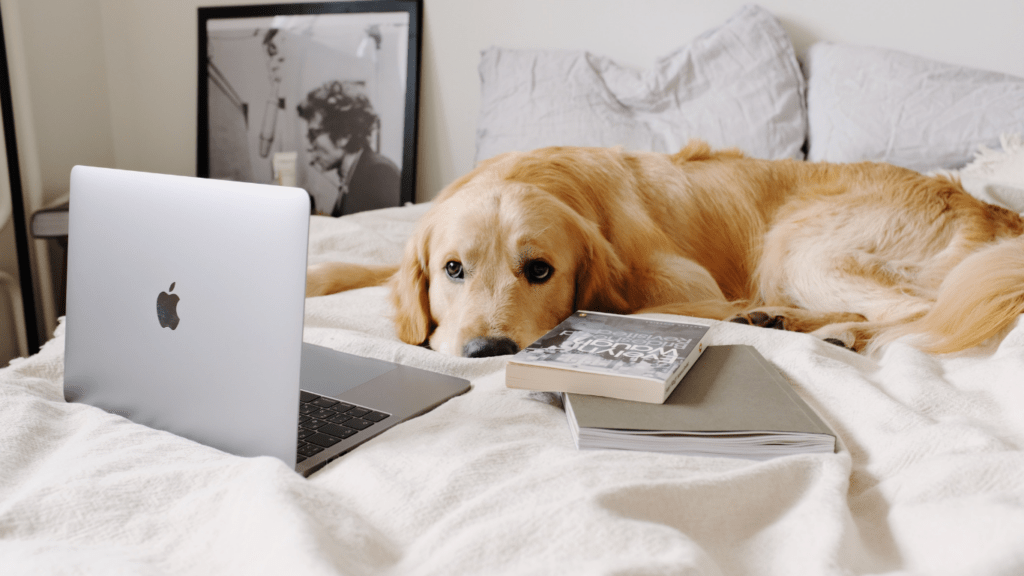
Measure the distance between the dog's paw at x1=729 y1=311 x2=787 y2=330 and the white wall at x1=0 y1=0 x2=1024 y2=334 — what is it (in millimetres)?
1531

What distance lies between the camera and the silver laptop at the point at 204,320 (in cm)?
76

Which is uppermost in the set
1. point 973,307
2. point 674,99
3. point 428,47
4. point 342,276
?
point 428,47

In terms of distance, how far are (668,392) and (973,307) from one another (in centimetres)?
71

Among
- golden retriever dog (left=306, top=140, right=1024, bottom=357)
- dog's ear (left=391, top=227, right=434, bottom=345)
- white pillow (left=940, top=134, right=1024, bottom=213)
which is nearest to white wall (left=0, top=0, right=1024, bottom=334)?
white pillow (left=940, top=134, right=1024, bottom=213)

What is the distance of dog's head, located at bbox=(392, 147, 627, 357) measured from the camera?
139 centimetres

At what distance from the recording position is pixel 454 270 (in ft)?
4.95

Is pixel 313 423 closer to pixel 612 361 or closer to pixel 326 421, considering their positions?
pixel 326 421

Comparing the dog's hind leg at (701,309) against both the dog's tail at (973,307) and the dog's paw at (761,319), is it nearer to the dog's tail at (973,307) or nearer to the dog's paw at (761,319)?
the dog's paw at (761,319)

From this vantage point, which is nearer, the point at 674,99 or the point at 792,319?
the point at 792,319

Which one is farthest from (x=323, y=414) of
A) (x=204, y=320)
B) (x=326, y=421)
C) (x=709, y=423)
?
(x=709, y=423)

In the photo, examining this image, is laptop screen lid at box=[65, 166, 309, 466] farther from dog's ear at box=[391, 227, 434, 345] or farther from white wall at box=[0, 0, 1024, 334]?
white wall at box=[0, 0, 1024, 334]

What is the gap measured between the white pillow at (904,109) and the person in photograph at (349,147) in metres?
1.81

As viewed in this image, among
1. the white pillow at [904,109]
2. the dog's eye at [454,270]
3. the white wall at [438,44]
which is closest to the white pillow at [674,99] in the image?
the white pillow at [904,109]

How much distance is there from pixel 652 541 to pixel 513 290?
0.88 meters
